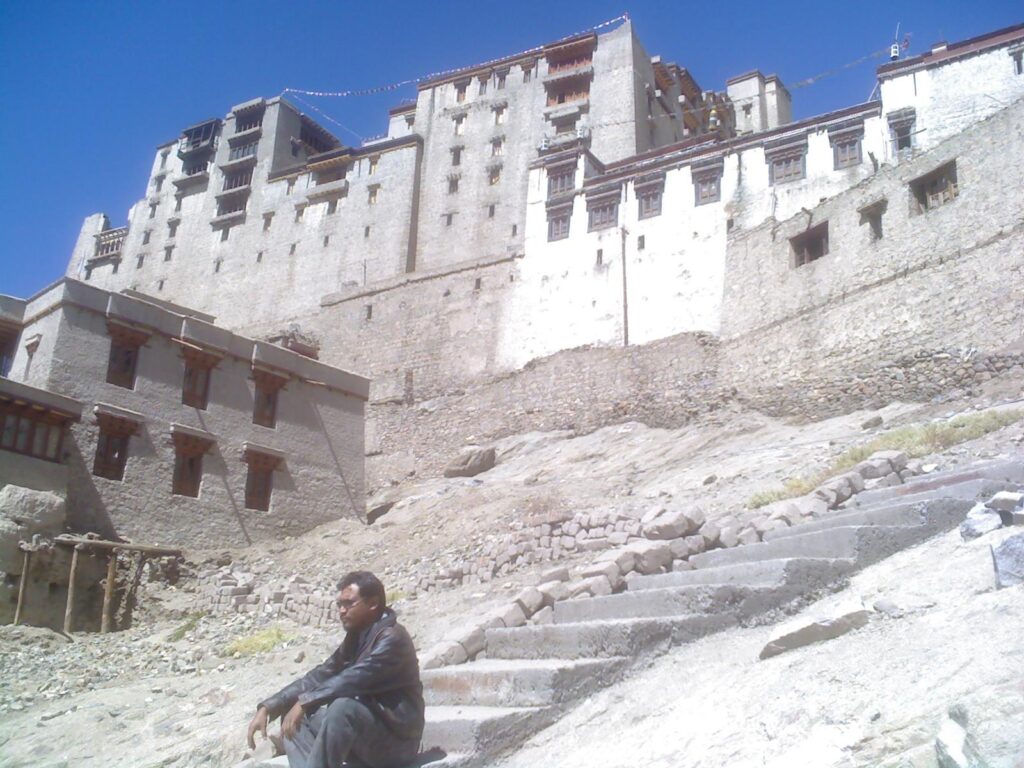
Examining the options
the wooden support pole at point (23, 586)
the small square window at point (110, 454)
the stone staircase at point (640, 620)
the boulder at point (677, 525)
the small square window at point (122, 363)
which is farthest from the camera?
the small square window at point (122, 363)

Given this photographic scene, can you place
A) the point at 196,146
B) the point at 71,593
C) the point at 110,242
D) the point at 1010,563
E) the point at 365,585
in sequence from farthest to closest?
the point at 110,242 → the point at 196,146 → the point at 71,593 → the point at 365,585 → the point at 1010,563

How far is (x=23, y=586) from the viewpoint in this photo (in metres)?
14.4

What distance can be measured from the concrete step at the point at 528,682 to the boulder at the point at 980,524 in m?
2.40

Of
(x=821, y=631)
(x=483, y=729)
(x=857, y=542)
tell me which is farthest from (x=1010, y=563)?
(x=483, y=729)

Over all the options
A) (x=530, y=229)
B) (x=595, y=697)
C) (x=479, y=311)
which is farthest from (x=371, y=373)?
(x=595, y=697)

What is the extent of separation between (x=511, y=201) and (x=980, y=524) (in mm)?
33888

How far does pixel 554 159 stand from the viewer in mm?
31984

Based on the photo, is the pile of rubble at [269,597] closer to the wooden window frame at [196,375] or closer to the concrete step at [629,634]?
the wooden window frame at [196,375]

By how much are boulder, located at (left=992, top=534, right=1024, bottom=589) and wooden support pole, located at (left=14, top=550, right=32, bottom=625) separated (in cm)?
1423

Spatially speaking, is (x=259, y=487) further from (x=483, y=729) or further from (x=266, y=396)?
(x=483, y=729)

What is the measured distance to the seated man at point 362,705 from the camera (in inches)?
Answer: 173

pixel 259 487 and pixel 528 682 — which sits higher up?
pixel 259 487

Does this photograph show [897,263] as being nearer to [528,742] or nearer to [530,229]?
[530,229]

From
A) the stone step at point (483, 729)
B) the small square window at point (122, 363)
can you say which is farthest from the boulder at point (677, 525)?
the small square window at point (122, 363)
